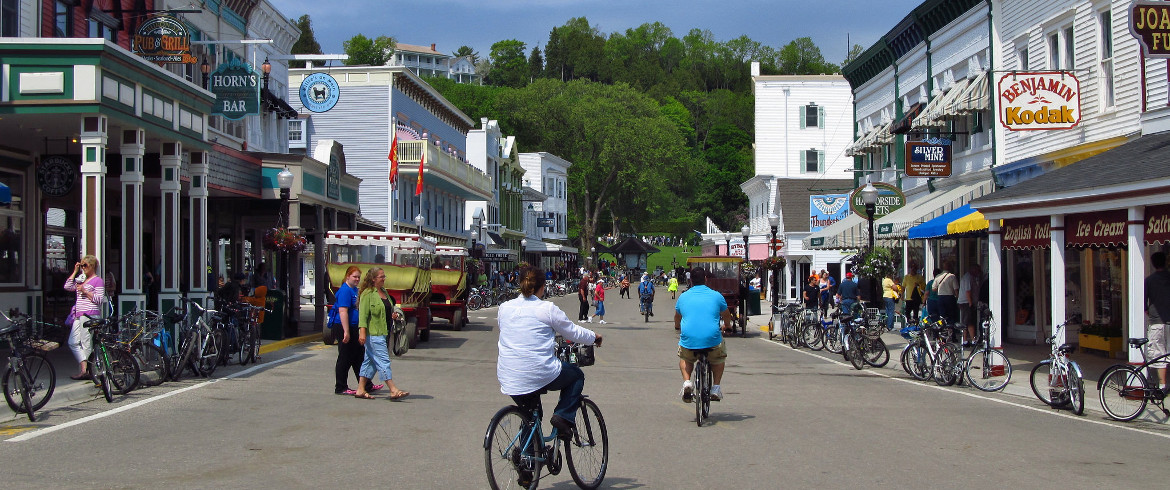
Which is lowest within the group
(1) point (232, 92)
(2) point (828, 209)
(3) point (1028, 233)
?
(3) point (1028, 233)

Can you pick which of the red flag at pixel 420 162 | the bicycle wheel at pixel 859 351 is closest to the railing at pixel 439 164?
the red flag at pixel 420 162

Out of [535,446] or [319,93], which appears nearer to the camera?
[535,446]

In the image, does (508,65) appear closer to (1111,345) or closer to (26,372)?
(1111,345)

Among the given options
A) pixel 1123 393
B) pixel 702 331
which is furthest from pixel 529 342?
pixel 1123 393

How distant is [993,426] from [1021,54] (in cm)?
1397

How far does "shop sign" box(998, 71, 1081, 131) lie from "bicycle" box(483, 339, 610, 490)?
48.4 ft

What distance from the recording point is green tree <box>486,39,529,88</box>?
130 metres

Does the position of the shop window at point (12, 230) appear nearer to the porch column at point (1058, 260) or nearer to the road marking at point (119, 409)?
the road marking at point (119, 409)

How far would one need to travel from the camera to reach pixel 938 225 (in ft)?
72.6

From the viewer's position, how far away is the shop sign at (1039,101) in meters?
19.2

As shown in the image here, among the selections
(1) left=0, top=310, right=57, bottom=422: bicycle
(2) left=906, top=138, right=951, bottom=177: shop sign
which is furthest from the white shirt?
(2) left=906, top=138, right=951, bottom=177: shop sign

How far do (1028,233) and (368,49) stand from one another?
86.9 m

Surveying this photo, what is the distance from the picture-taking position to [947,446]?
982 cm

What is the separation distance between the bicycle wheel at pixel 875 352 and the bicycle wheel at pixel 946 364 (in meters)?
2.76
